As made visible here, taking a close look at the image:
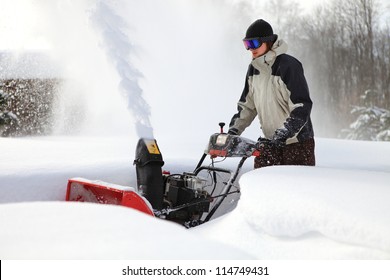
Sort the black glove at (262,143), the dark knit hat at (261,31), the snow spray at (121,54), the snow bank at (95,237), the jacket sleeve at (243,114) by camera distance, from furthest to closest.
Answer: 1. the snow spray at (121,54)
2. the jacket sleeve at (243,114)
3. the dark knit hat at (261,31)
4. the black glove at (262,143)
5. the snow bank at (95,237)

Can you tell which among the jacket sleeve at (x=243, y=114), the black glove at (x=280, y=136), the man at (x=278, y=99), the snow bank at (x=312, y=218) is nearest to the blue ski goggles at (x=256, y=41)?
the man at (x=278, y=99)

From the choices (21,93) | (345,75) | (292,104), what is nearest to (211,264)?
(292,104)

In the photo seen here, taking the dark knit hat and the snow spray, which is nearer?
the dark knit hat

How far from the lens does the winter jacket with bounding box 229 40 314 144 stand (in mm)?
3475

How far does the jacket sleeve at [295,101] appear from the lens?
3.46m

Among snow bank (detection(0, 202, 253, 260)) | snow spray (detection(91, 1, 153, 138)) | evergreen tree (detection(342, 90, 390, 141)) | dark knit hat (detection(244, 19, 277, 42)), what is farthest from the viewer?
evergreen tree (detection(342, 90, 390, 141))

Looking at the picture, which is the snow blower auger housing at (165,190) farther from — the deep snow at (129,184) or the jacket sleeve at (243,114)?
the jacket sleeve at (243,114)

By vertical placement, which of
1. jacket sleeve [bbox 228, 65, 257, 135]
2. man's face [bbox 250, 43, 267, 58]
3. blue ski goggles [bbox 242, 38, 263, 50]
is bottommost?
jacket sleeve [bbox 228, 65, 257, 135]

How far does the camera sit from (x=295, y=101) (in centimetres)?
350

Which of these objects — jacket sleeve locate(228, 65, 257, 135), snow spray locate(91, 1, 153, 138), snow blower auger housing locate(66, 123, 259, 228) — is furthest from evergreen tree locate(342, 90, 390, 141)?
snow blower auger housing locate(66, 123, 259, 228)

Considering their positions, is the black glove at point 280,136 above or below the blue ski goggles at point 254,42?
below

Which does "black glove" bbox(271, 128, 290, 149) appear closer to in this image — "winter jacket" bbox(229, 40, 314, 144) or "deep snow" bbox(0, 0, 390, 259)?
"winter jacket" bbox(229, 40, 314, 144)

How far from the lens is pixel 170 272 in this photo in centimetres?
118

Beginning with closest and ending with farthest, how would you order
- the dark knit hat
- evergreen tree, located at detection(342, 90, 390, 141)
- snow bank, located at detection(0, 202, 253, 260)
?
snow bank, located at detection(0, 202, 253, 260), the dark knit hat, evergreen tree, located at detection(342, 90, 390, 141)
